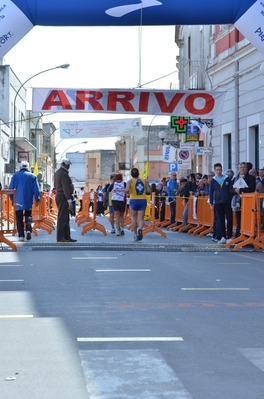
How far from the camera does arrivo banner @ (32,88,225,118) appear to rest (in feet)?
63.8

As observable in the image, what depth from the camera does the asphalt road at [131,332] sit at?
18.4 feet

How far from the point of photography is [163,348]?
681 centimetres

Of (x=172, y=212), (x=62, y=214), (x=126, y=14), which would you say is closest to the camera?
(x=126, y=14)

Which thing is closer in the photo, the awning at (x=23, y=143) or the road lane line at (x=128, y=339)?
the road lane line at (x=128, y=339)

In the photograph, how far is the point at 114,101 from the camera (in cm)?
1947

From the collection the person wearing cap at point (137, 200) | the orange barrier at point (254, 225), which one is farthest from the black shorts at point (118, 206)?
the orange barrier at point (254, 225)

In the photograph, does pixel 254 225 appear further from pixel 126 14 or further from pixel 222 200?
pixel 126 14

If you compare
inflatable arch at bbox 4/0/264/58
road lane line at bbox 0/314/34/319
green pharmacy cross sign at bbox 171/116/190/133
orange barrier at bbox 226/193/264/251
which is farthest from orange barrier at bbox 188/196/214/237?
road lane line at bbox 0/314/34/319

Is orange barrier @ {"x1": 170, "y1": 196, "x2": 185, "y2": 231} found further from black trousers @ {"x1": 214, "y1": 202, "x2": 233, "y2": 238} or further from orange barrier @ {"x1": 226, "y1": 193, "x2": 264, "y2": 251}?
orange barrier @ {"x1": 226, "y1": 193, "x2": 264, "y2": 251}

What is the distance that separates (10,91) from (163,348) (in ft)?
201

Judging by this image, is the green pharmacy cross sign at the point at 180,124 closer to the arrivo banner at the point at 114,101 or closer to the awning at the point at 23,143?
the arrivo banner at the point at 114,101

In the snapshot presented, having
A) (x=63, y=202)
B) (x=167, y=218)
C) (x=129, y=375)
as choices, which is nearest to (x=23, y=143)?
(x=167, y=218)

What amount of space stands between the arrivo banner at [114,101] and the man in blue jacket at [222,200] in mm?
1751

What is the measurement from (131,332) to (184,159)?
35.0 metres
